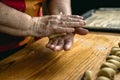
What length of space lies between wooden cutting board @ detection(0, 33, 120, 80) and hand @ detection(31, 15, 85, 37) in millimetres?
109

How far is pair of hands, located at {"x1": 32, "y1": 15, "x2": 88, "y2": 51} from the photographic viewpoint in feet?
3.06

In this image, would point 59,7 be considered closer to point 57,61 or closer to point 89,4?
point 57,61

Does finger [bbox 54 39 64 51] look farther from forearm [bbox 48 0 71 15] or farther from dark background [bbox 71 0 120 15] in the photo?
dark background [bbox 71 0 120 15]

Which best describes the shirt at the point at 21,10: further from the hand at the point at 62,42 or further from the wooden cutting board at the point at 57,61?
the hand at the point at 62,42

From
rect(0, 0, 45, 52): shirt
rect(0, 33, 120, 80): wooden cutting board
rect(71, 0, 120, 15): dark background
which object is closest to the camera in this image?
rect(0, 33, 120, 80): wooden cutting board


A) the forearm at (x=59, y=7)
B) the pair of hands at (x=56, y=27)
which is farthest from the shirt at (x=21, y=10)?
the pair of hands at (x=56, y=27)

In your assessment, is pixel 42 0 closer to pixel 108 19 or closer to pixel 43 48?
pixel 43 48

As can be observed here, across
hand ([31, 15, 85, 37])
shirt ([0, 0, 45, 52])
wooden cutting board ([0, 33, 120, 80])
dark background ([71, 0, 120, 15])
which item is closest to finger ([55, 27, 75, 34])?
hand ([31, 15, 85, 37])

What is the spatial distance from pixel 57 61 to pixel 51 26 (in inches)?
5.2

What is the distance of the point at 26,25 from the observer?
93 cm

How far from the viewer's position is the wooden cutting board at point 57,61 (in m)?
0.87

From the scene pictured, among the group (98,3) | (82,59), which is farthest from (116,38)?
(98,3)

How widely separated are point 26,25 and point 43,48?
200 millimetres

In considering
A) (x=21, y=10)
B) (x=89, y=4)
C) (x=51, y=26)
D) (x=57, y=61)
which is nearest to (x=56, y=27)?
(x=51, y=26)
